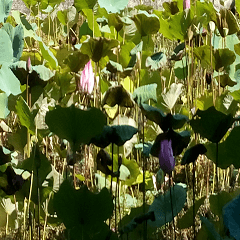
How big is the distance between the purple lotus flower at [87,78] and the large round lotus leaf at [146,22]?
30cm

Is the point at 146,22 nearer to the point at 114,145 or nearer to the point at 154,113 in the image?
the point at 114,145

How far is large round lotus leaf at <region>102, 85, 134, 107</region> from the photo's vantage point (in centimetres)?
78

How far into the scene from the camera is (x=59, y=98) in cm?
108

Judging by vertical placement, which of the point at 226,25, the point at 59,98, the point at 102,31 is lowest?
the point at 59,98

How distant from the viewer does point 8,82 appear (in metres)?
0.93

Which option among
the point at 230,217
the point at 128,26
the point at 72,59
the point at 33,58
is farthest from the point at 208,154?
the point at 128,26

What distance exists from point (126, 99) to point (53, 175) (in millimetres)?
191

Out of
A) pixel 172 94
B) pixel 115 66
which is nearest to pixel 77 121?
pixel 172 94

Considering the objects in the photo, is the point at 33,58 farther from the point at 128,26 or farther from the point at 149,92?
the point at 149,92

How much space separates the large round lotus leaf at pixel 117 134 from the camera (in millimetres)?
646

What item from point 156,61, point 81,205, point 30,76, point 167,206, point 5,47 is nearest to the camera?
point 81,205

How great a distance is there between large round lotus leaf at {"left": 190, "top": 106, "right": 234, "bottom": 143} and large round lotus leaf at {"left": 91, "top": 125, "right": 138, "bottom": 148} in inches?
3.6

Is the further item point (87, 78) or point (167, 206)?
point (87, 78)

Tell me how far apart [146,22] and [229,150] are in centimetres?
66
